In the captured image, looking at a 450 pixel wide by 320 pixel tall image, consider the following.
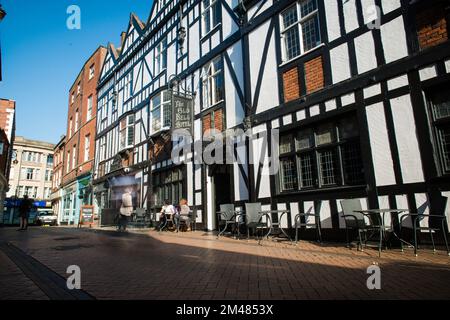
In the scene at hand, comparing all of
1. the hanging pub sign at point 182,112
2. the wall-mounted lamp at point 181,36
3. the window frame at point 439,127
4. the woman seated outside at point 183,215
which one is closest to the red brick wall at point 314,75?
the window frame at point 439,127

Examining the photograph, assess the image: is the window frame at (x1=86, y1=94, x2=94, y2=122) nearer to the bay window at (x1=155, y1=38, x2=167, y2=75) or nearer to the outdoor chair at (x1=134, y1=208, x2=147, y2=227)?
the bay window at (x1=155, y1=38, x2=167, y2=75)

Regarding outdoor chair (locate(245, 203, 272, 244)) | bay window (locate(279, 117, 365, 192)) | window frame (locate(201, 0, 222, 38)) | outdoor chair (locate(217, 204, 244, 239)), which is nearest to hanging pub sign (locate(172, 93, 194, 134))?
window frame (locate(201, 0, 222, 38))

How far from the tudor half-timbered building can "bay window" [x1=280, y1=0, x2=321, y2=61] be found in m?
0.03

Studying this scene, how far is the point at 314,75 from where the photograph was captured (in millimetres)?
7363

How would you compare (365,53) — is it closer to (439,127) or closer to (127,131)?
(439,127)

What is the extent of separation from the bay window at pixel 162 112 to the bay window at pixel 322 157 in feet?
22.7

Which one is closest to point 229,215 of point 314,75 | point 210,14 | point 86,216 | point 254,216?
point 254,216

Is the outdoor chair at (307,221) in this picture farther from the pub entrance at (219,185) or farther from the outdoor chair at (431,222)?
the pub entrance at (219,185)

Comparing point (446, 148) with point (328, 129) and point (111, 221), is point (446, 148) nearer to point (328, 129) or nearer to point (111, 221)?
point (328, 129)

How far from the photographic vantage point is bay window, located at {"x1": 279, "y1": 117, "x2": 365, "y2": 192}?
6551 mm

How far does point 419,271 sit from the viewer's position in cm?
368

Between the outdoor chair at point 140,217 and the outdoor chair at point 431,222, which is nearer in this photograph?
the outdoor chair at point 431,222

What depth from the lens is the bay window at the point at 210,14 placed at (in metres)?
11.4

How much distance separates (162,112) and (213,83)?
3.58m
